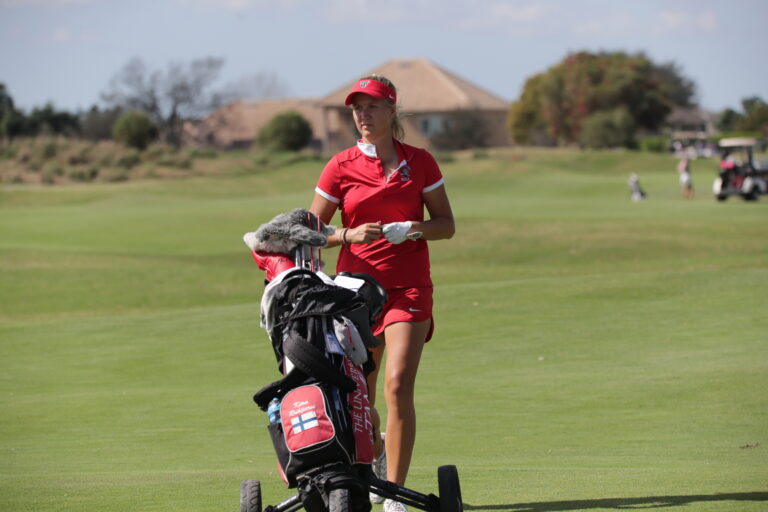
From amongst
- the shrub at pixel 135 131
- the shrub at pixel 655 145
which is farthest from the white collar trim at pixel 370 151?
the shrub at pixel 655 145

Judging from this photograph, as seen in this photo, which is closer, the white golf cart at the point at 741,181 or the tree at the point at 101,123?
the white golf cart at the point at 741,181

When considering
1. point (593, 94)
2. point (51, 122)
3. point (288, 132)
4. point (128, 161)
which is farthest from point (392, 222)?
point (51, 122)

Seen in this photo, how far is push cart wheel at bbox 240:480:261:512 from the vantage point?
509cm

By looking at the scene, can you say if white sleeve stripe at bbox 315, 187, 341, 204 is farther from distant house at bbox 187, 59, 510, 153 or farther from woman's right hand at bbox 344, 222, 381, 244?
distant house at bbox 187, 59, 510, 153

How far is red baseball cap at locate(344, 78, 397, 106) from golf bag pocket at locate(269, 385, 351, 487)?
6.40ft

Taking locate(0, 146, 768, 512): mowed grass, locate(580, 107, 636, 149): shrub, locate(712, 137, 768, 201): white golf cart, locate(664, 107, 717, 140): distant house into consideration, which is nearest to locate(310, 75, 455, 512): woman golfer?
locate(0, 146, 768, 512): mowed grass

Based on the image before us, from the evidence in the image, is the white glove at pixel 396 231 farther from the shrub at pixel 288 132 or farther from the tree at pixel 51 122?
the tree at pixel 51 122

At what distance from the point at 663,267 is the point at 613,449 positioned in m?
16.4

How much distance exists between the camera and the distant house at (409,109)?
8681 cm

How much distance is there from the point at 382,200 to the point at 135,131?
207 ft

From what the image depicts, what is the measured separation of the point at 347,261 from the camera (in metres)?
6.25

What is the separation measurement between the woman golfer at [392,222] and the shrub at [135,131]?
204 ft

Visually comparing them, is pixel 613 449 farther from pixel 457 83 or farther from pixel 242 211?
pixel 457 83

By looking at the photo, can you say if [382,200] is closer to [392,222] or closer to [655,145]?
[392,222]
